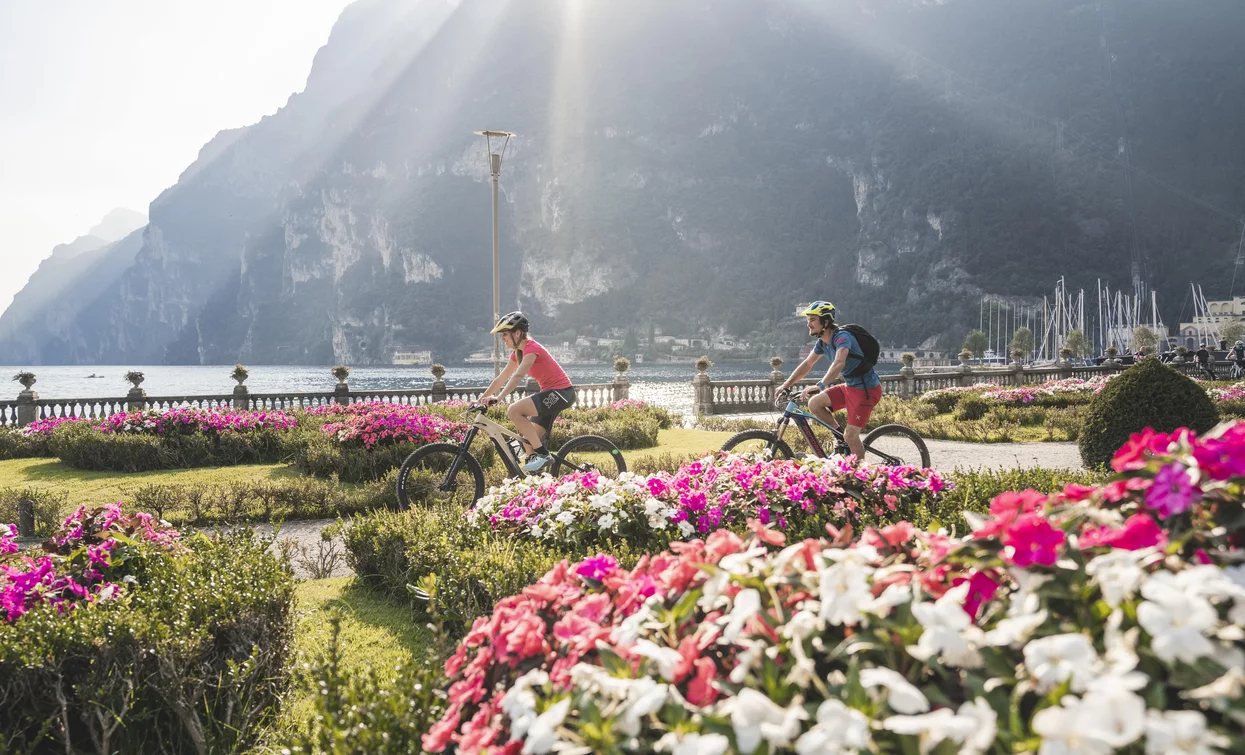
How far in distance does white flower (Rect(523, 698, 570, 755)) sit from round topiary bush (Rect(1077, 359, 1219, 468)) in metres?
10.3

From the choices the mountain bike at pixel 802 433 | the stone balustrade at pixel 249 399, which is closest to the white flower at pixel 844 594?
the mountain bike at pixel 802 433

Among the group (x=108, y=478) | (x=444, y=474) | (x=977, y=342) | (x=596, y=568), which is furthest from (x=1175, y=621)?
(x=977, y=342)

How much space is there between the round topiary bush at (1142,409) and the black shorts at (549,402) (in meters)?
7.04

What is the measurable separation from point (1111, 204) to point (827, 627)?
162m

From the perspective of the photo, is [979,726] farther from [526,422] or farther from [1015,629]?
[526,422]

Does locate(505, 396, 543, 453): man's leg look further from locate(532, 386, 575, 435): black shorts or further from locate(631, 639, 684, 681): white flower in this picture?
locate(631, 639, 684, 681): white flower

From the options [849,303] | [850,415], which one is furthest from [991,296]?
[850,415]

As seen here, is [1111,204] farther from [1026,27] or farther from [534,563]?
[534,563]

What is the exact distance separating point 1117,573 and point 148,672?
152 inches

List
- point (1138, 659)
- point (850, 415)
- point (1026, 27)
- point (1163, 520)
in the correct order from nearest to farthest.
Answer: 1. point (1138, 659)
2. point (1163, 520)
3. point (850, 415)
4. point (1026, 27)

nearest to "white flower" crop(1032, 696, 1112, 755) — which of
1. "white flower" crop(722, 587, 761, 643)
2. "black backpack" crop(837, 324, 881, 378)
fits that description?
"white flower" crop(722, 587, 761, 643)

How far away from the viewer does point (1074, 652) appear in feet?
4.28

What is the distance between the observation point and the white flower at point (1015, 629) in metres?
1.42

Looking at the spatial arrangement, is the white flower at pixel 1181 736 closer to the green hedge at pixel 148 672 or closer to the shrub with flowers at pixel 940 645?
the shrub with flowers at pixel 940 645
